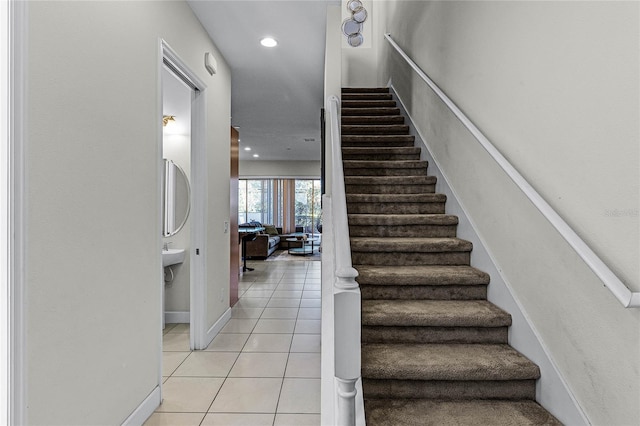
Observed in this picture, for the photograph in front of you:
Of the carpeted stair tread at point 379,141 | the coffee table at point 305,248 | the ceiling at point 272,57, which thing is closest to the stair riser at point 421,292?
the carpeted stair tread at point 379,141

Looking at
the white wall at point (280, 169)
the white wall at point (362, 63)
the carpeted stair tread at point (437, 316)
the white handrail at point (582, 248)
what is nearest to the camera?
the white handrail at point (582, 248)

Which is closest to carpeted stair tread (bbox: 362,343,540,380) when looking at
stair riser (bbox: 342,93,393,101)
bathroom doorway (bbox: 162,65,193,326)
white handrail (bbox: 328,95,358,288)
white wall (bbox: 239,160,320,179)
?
white handrail (bbox: 328,95,358,288)

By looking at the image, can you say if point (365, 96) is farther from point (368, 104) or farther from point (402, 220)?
point (402, 220)

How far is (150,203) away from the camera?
2.19 m

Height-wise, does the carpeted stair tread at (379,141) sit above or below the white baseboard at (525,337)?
above

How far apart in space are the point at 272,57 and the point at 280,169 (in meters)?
7.62

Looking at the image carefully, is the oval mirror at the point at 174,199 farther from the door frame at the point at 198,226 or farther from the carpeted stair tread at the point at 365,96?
the carpeted stair tread at the point at 365,96

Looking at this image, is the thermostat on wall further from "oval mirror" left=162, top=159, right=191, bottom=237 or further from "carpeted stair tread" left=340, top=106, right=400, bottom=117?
"carpeted stair tread" left=340, top=106, right=400, bottom=117

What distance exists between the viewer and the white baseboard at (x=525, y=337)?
1420mm

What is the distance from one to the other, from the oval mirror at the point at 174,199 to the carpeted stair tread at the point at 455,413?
345 centimetres

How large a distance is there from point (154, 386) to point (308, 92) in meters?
4.01

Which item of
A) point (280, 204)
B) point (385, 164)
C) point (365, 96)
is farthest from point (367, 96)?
point (280, 204)

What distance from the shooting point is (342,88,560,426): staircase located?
1.57 meters

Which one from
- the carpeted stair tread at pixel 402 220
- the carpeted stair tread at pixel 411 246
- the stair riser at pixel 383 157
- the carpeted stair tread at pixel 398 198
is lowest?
the carpeted stair tread at pixel 411 246
